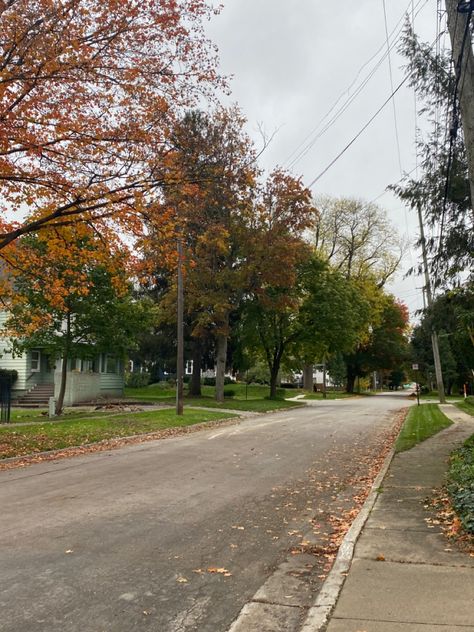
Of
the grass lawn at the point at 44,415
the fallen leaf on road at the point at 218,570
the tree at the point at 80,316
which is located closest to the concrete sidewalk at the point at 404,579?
the fallen leaf on road at the point at 218,570

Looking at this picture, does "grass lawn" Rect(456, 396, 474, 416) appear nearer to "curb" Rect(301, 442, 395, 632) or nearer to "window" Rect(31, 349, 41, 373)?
"curb" Rect(301, 442, 395, 632)

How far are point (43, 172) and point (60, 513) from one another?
30.4ft

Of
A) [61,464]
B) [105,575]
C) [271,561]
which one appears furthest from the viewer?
[61,464]

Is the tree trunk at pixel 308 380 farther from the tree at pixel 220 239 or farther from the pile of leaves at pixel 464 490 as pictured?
the pile of leaves at pixel 464 490

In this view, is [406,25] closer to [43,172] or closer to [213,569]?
[43,172]

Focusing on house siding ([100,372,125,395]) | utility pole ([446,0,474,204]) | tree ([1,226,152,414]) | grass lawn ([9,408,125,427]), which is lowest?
grass lawn ([9,408,125,427])

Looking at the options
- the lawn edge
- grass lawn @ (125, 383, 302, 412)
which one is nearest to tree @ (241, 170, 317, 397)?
grass lawn @ (125, 383, 302, 412)

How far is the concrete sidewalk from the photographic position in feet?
13.0

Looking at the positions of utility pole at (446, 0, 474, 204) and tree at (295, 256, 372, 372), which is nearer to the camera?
utility pole at (446, 0, 474, 204)

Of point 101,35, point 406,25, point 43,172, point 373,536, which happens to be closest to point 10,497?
point 373,536

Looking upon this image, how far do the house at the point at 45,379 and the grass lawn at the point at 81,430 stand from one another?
29.5ft

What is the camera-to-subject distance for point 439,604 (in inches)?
168

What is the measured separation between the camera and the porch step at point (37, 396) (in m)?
31.2

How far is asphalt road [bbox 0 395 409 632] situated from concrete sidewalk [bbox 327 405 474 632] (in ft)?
1.83
